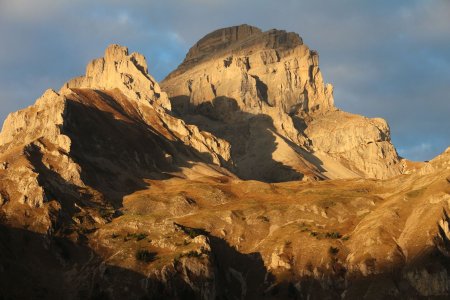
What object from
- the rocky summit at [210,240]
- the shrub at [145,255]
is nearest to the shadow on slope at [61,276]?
the rocky summit at [210,240]

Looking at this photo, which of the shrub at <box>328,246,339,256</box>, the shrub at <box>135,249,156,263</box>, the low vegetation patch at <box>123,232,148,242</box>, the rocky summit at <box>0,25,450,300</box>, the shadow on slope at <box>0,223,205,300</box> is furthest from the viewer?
the low vegetation patch at <box>123,232,148,242</box>

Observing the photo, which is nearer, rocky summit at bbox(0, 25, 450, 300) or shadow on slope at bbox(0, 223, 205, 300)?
shadow on slope at bbox(0, 223, 205, 300)

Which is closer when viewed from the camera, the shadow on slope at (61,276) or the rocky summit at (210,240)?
the shadow on slope at (61,276)

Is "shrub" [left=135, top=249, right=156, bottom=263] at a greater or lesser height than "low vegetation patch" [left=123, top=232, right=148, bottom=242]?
lesser

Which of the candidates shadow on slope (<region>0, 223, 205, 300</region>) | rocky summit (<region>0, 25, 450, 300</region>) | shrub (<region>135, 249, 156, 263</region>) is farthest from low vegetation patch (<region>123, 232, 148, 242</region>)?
shadow on slope (<region>0, 223, 205, 300</region>)

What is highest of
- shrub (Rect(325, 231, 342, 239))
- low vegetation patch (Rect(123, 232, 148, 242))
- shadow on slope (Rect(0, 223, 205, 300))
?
low vegetation patch (Rect(123, 232, 148, 242))

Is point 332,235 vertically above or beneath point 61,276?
above

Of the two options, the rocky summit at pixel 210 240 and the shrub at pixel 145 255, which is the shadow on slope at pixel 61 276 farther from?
the shrub at pixel 145 255

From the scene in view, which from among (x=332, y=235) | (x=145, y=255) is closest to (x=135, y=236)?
(x=145, y=255)

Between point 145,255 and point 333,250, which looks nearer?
point 145,255

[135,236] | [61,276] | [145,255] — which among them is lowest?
[61,276]

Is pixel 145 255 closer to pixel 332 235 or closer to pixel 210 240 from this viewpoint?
pixel 210 240

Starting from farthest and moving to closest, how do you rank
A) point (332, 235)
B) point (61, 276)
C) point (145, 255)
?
point (332, 235)
point (145, 255)
point (61, 276)

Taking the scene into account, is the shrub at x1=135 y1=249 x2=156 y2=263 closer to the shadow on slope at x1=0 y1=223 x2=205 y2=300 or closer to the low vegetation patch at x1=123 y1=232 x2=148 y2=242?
the shadow on slope at x1=0 y1=223 x2=205 y2=300
